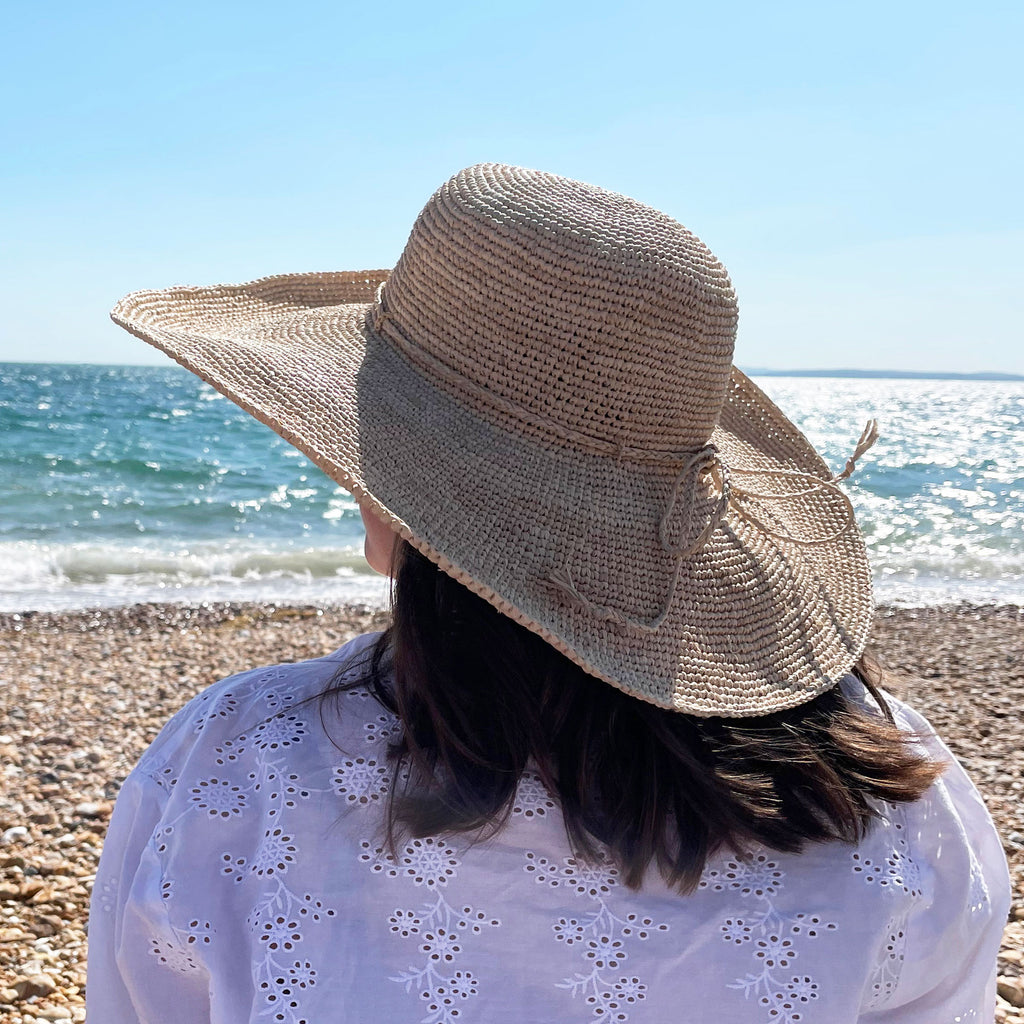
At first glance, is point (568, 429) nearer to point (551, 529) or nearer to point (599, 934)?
point (551, 529)

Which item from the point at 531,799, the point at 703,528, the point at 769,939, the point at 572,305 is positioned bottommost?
the point at 769,939

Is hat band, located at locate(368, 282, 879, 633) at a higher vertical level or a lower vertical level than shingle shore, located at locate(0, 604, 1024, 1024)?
higher

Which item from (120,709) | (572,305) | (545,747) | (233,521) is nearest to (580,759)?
(545,747)

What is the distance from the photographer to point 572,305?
1.09 metres

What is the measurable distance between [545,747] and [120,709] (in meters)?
4.26

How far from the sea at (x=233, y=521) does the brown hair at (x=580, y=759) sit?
667 cm

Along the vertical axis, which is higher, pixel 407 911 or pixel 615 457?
pixel 615 457

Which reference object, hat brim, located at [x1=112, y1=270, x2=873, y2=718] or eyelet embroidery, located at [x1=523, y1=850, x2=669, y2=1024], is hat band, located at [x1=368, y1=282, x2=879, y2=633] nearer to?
hat brim, located at [x1=112, y1=270, x2=873, y2=718]

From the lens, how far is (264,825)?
98 centimetres

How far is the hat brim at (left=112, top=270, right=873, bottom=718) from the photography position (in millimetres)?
1053

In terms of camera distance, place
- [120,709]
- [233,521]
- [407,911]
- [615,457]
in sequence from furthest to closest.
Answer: [233,521] < [120,709] < [615,457] < [407,911]

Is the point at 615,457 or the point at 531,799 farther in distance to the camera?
the point at 615,457

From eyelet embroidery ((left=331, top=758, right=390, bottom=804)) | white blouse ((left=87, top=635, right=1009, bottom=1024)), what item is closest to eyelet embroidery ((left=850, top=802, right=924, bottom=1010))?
white blouse ((left=87, top=635, right=1009, bottom=1024))

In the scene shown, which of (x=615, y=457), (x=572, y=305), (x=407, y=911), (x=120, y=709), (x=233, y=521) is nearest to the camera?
(x=407, y=911)
